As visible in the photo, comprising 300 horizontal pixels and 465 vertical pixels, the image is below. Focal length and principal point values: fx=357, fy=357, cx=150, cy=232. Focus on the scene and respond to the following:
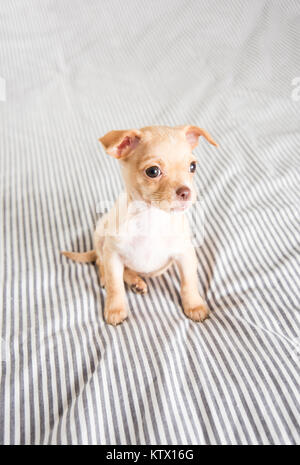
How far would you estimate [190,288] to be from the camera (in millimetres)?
1625

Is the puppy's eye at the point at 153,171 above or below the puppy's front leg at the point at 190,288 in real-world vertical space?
above

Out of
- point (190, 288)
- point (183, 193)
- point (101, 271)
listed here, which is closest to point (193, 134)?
point (183, 193)

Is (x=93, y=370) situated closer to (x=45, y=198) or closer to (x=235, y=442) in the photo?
(x=235, y=442)

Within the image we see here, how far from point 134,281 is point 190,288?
0.97 ft

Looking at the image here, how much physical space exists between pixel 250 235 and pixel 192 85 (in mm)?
2004

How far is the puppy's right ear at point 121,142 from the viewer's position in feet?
4.58

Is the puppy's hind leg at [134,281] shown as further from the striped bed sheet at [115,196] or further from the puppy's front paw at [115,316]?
the puppy's front paw at [115,316]

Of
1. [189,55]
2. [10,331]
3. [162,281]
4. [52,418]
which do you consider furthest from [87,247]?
[189,55]

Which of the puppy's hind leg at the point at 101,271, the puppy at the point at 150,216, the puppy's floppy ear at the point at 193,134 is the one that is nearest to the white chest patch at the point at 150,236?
the puppy at the point at 150,216

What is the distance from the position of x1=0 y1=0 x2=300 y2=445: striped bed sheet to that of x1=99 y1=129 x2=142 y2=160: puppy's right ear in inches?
26.8

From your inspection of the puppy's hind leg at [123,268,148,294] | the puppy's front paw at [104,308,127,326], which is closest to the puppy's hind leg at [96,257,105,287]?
the puppy's hind leg at [123,268,148,294]

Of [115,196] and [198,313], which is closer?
[198,313]

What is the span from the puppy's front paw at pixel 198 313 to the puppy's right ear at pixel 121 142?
0.74 m

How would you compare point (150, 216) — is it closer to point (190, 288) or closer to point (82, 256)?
point (190, 288)
